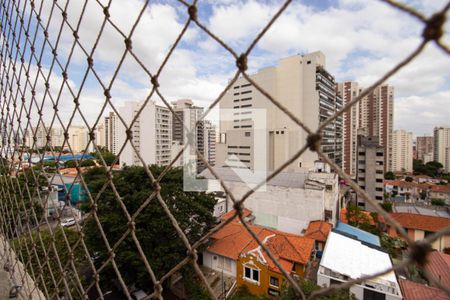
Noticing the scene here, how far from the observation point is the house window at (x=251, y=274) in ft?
12.9

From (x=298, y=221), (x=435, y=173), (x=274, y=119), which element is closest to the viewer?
(x=298, y=221)

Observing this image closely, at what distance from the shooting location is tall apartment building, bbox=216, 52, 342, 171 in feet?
Answer: 34.1

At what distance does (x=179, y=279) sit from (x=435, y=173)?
2325 cm

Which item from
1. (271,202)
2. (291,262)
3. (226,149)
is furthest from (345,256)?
(226,149)

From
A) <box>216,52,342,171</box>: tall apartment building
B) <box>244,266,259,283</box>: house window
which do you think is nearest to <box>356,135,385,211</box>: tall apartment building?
<box>216,52,342,171</box>: tall apartment building

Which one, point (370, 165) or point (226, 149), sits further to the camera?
point (226, 149)

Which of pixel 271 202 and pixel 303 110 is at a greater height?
pixel 303 110

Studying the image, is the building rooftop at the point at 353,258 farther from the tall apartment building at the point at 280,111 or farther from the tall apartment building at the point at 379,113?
the tall apartment building at the point at 379,113

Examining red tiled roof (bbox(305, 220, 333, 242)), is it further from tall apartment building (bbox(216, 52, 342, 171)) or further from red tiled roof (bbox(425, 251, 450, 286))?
tall apartment building (bbox(216, 52, 342, 171))

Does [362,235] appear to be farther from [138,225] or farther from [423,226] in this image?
[138,225]

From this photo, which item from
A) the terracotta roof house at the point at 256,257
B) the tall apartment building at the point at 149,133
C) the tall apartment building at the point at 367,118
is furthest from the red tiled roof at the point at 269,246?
the tall apartment building at the point at 367,118

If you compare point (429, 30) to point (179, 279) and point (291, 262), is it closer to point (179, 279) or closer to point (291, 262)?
point (291, 262)

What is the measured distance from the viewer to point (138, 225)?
11.5 feet

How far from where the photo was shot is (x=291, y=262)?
4.14 m
